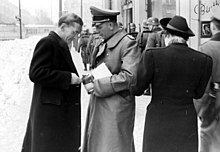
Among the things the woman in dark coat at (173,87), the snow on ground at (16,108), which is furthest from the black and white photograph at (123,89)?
the snow on ground at (16,108)

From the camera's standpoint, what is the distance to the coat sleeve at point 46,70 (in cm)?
395

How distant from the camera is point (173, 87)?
357cm

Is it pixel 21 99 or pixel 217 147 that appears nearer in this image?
pixel 217 147

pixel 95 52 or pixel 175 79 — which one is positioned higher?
pixel 95 52

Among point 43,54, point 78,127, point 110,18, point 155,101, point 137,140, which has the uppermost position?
point 110,18

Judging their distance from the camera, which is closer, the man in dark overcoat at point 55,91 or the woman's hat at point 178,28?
the woman's hat at point 178,28

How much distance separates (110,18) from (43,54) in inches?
28.7

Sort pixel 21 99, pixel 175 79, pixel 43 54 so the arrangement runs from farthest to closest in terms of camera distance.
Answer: pixel 21 99
pixel 43 54
pixel 175 79

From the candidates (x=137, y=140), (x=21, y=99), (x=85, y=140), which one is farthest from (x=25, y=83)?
(x=85, y=140)

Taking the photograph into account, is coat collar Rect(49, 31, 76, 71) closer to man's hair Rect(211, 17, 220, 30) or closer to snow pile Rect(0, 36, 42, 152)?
man's hair Rect(211, 17, 220, 30)

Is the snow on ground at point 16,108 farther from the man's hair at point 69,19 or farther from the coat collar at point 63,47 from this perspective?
the man's hair at point 69,19

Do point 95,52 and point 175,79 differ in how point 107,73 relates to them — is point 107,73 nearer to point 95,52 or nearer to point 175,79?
point 95,52

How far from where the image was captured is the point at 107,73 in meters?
4.06

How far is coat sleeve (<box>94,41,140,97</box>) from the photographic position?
397 centimetres
